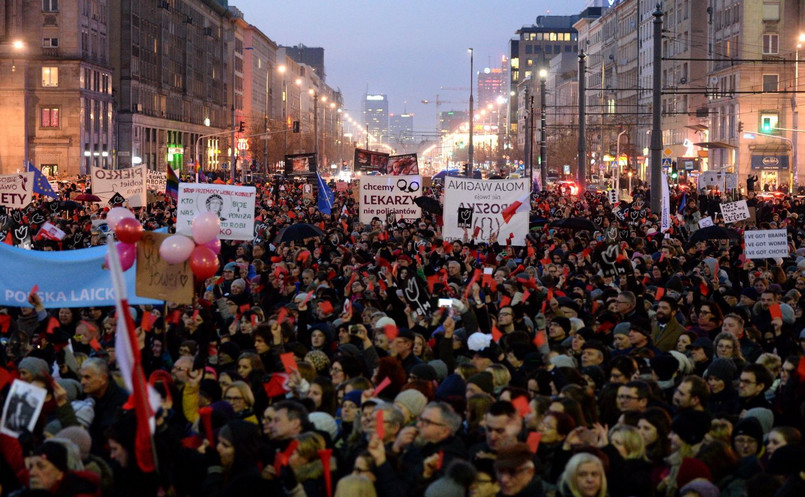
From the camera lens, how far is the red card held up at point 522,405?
25.4 feet

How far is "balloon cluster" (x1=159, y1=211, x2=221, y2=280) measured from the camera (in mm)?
11445

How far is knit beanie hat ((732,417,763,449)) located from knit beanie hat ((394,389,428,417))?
6.17 ft

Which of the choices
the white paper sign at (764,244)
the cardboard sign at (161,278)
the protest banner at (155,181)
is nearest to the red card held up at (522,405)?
the cardboard sign at (161,278)

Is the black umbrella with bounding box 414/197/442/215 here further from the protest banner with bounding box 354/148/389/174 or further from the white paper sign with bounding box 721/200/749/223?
the protest banner with bounding box 354/148/389/174

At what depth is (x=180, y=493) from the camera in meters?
7.40

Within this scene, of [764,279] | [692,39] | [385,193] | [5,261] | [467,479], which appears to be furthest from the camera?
[692,39]

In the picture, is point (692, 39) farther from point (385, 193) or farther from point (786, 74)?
point (385, 193)

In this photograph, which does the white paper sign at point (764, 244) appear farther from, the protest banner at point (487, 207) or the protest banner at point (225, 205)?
the protest banner at point (225, 205)

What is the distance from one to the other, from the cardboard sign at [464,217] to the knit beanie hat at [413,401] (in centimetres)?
1488

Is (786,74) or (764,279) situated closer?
(764,279)

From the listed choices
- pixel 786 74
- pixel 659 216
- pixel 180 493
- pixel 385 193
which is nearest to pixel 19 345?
pixel 180 493

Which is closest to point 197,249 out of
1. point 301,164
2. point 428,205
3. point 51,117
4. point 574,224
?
point 574,224

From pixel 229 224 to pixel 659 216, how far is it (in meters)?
11.4

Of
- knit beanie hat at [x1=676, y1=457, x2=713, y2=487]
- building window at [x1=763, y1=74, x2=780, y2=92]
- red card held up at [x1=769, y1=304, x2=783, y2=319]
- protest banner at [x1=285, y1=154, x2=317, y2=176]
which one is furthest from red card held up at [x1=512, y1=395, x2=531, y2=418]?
building window at [x1=763, y1=74, x2=780, y2=92]
